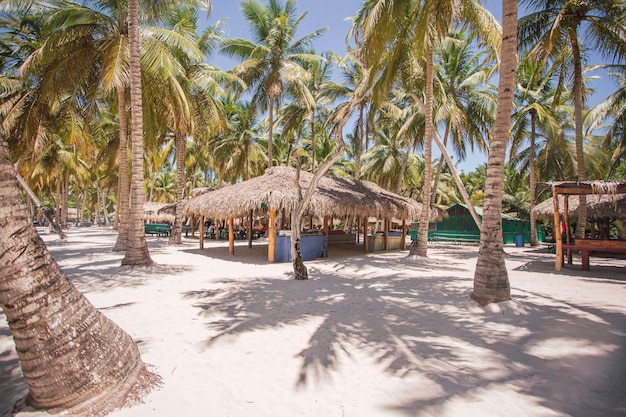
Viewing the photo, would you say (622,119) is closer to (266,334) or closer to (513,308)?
(513,308)

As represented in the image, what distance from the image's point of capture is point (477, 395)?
3027mm

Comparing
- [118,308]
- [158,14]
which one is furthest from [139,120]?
[118,308]

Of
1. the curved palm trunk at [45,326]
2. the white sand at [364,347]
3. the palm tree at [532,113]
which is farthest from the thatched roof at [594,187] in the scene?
the curved palm trunk at [45,326]

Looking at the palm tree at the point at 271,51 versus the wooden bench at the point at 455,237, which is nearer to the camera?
the palm tree at the point at 271,51

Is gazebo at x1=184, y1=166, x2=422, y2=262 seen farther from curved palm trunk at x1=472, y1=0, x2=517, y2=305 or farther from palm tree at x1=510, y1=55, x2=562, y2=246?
palm tree at x1=510, y1=55, x2=562, y2=246

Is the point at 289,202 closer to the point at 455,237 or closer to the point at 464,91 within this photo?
the point at 464,91

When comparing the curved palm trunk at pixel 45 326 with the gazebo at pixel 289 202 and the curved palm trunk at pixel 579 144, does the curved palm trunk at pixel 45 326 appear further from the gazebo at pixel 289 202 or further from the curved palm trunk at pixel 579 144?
the curved palm trunk at pixel 579 144

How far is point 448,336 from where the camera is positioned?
451 cm

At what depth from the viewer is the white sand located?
2.90 metres

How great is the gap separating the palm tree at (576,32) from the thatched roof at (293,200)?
22.9 feet

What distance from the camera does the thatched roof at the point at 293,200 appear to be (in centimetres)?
1132

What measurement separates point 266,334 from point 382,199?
38.0ft

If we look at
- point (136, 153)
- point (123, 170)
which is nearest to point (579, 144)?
point (136, 153)

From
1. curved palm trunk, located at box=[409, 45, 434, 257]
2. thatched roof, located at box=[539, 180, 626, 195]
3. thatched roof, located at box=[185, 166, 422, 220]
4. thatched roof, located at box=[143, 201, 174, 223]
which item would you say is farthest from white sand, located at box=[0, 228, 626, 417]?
thatched roof, located at box=[143, 201, 174, 223]
